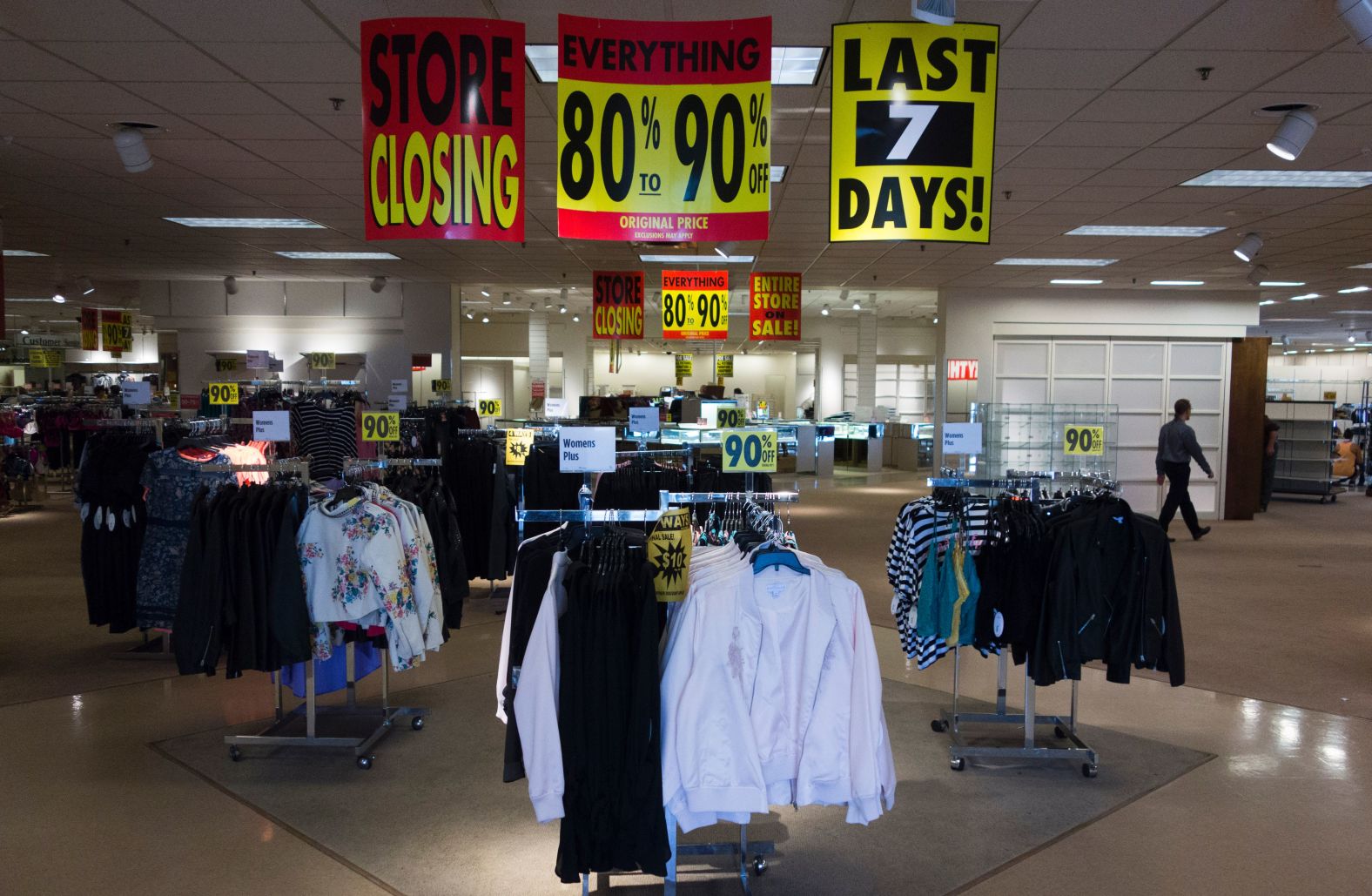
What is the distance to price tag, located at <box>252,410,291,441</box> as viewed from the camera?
4691 millimetres

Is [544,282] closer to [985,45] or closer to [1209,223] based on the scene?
[1209,223]

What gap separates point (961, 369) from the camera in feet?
42.7

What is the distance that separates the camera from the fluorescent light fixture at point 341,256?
37.3ft

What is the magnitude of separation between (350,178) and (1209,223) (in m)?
7.53

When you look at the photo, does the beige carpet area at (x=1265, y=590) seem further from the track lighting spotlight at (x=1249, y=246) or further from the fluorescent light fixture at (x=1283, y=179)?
the fluorescent light fixture at (x=1283, y=179)

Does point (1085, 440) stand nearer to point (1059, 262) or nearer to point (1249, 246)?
point (1249, 246)

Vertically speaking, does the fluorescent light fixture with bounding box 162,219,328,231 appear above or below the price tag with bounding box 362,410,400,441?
above

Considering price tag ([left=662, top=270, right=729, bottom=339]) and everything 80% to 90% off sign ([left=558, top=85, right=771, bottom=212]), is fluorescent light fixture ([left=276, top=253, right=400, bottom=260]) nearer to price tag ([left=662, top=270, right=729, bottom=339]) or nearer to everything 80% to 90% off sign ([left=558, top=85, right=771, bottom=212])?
price tag ([left=662, top=270, right=729, bottom=339])

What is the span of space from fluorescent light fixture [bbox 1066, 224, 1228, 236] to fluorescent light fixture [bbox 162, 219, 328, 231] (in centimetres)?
752

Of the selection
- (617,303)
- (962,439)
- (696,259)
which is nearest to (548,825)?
(962,439)

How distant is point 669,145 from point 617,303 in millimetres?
7811

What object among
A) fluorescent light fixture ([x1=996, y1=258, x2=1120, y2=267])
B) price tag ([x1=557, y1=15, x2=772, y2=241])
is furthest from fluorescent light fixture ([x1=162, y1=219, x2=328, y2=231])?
fluorescent light fixture ([x1=996, y1=258, x2=1120, y2=267])

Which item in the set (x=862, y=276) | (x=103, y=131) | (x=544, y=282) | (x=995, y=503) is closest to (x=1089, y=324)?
(x=862, y=276)

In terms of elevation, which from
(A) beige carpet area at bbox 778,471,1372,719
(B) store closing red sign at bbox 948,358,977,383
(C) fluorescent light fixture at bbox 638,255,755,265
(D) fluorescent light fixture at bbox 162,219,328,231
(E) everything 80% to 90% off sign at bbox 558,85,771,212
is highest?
(C) fluorescent light fixture at bbox 638,255,755,265
